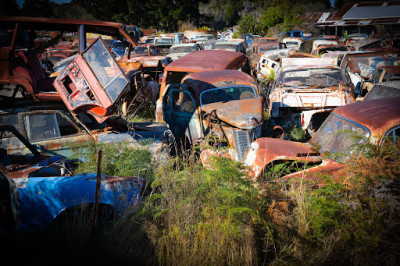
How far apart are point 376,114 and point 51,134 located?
5.38m

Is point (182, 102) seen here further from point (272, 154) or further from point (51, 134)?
point (272, 154)

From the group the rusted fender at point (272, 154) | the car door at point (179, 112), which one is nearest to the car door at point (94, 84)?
the car door at point (179, 112)

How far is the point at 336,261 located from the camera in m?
2.74

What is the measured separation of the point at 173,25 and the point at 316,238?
4200 centimetres

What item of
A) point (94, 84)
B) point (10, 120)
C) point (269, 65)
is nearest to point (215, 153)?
point (94, 84)

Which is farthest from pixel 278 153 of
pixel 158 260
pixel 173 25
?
pixel 173 25

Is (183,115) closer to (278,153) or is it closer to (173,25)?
(278,153)

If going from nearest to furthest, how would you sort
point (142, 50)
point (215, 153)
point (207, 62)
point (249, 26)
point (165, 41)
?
point (215, 153), point (207, 62), point (142, 50), point (165, 41), point (249, 26)

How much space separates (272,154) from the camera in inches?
162

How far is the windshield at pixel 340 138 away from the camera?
390 centimetres

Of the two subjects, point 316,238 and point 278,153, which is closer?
point 316,238

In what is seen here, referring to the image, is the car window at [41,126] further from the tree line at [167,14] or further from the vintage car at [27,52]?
the tree line at [167,14]

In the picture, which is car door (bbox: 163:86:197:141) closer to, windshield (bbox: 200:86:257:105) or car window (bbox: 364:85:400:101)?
windshield (bbox: 200:86:257:105)

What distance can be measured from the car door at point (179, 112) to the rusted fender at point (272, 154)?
193 centimetres
